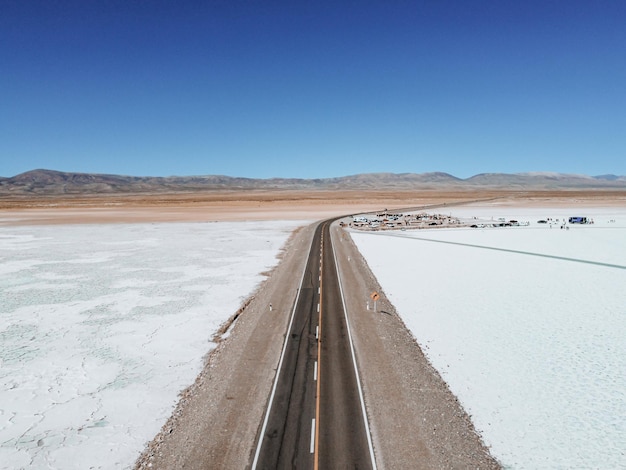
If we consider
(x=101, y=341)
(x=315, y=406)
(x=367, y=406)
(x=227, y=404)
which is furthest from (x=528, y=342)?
(x=101, y=341)

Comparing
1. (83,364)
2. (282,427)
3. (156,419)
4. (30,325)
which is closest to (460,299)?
(282,427)

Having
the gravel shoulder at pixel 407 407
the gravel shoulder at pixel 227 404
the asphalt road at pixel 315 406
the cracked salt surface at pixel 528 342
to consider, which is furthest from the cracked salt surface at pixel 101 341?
the cracked salt surface at pixel 528 342

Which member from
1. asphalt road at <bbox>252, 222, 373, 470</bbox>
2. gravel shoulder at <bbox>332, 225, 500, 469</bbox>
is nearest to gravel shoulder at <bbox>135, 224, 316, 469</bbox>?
asphalt road at <bbox>252, 222, 373, 470</bbox>

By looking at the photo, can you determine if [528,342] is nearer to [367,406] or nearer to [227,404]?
[367,406]

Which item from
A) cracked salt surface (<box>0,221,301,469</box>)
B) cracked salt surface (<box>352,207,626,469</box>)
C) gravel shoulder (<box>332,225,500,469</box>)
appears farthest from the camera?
cracked salt surface (<box>0,221,301,469</box>)

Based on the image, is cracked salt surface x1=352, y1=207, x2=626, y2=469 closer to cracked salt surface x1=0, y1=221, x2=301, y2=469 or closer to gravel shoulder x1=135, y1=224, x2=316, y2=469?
gravel shoulder x1=135, y1=224, x2=316, y2=469

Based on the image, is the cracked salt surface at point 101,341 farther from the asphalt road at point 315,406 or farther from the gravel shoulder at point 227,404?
the asphalt road at point 315,406
